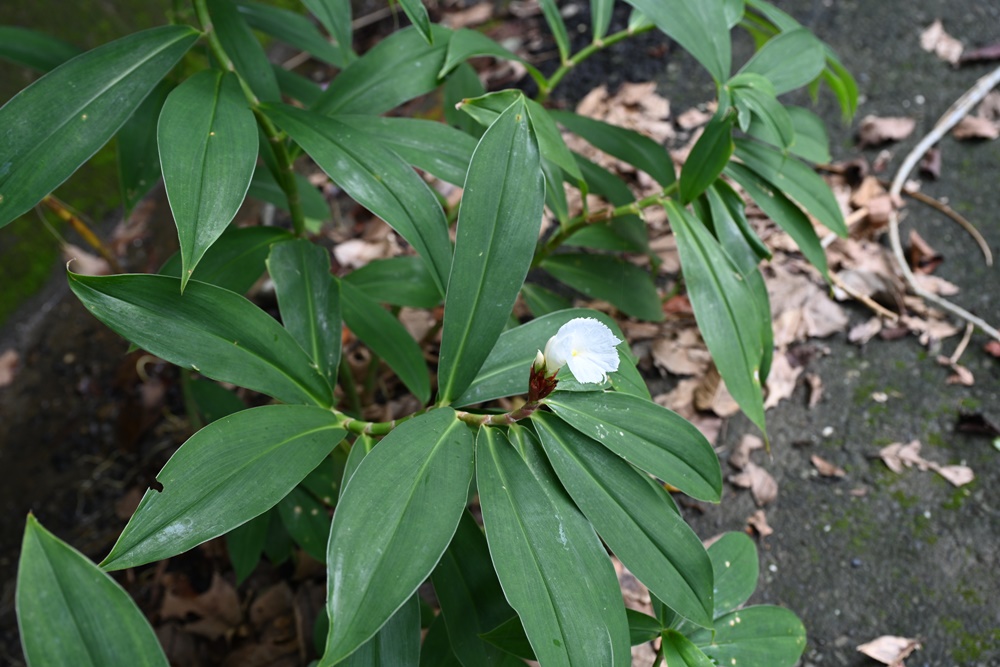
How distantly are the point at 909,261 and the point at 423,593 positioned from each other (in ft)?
5.16

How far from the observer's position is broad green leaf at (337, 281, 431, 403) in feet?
4.31

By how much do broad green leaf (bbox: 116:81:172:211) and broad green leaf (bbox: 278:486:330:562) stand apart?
2.25ft

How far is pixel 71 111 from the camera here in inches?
41.4

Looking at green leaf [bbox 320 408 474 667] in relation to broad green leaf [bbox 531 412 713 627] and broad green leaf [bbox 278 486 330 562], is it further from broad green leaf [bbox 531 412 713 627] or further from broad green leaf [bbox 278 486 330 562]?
broad green leaf [bbox 278 486 330 562]

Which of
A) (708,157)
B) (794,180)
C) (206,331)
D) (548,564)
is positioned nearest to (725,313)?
(708,157)

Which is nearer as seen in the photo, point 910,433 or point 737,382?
point 737,382

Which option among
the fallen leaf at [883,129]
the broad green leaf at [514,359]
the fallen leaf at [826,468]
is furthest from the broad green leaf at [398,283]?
the fallen leaf at [883,129]

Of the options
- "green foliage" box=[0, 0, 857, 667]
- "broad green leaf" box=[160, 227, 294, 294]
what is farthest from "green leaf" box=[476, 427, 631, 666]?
"broad green leaf" box=[160, 227, 294, 294]

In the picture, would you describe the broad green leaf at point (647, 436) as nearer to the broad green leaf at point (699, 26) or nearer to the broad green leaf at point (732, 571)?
the broad green leaf at point (732, 571)

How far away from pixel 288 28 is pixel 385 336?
2.61 feet

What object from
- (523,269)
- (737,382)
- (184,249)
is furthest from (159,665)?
(737,382)

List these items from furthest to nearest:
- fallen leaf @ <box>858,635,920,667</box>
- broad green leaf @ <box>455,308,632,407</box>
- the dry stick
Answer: the dry stick
fallen leaf @ <box>858,635,920,667</box>
broad green leaf @ <box>455,308,632,407</box>

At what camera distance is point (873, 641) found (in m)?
1.41

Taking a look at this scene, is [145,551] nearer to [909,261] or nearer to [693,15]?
[693,15]
